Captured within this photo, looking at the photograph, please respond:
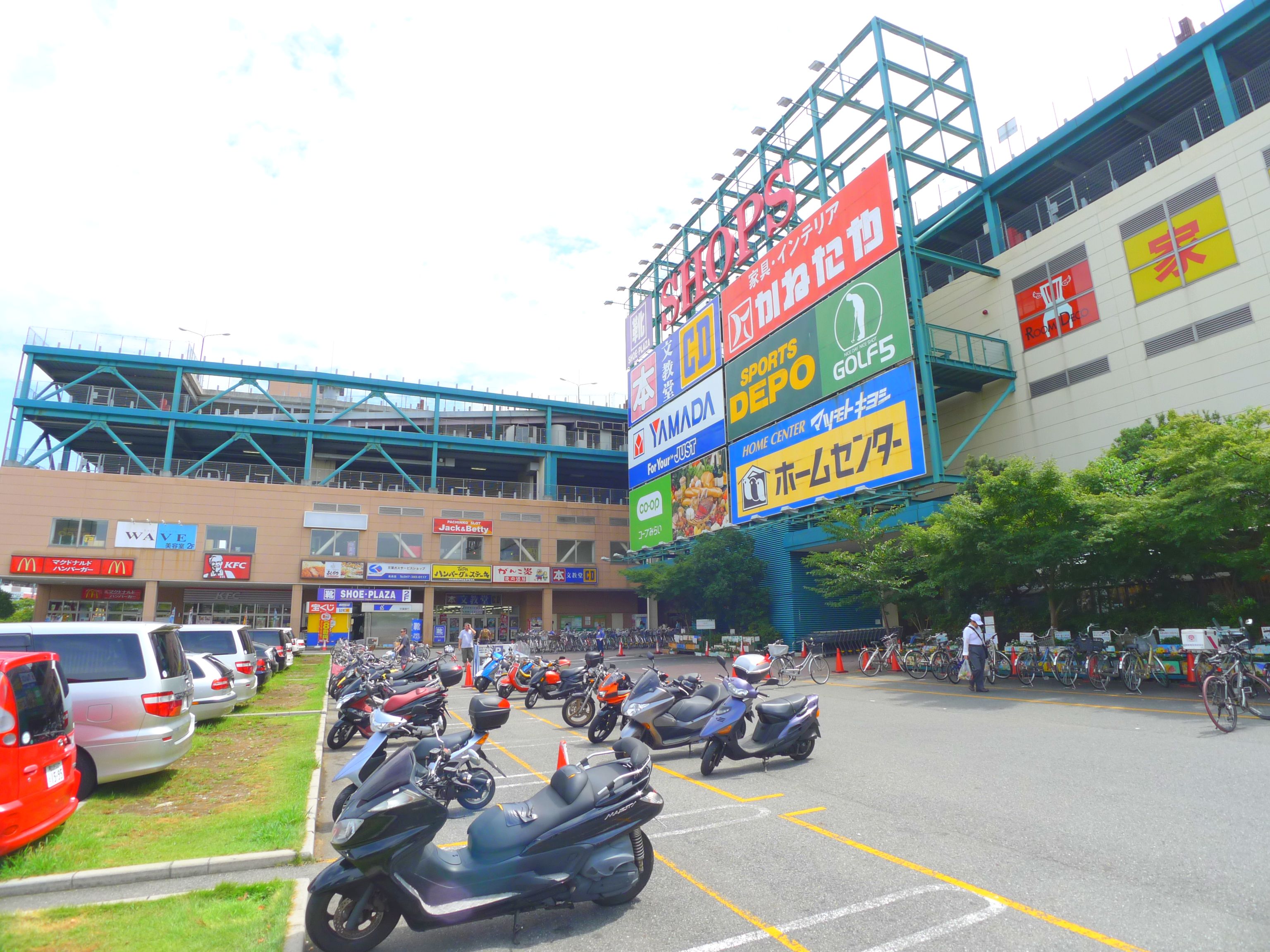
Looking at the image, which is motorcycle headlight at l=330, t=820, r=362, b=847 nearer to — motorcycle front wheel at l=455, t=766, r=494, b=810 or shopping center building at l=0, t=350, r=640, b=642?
motorcycle front wheel at l=455, t=766, r=494, b=810

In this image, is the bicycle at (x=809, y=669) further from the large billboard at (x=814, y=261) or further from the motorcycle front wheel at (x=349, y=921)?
the motorcycle front wheel at (x=349, y=921)

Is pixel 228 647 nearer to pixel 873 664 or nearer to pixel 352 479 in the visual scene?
pixel 873 664

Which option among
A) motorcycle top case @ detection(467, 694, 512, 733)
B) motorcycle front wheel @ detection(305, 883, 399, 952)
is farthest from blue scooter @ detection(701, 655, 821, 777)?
motorcycle front wheel @ detection(305, 883, 399, 952)

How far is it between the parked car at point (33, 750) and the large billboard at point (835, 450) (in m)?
19.6

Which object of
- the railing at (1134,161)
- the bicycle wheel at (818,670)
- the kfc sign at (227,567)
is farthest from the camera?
the kfc sign at (227,567)

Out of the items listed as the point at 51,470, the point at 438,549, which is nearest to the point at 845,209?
the point at 438,549

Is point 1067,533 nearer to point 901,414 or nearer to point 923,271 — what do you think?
point 901,414

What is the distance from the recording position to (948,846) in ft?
17.2

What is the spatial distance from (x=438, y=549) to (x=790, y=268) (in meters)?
28.0

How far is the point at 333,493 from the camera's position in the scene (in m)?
43.0

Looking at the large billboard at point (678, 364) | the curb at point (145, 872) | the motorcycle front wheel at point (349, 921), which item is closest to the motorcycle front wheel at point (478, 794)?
the curb at point (145, 872)

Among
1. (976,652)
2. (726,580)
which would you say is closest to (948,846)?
(976,652)

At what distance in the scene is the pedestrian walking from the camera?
896 inches

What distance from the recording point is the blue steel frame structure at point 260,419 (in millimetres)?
40375
